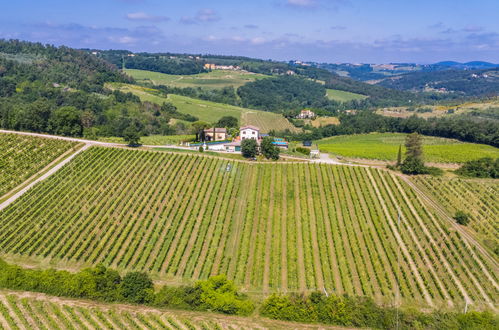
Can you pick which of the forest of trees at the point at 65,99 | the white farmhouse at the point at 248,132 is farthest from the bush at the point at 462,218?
the forest of trees at the point at 65,99

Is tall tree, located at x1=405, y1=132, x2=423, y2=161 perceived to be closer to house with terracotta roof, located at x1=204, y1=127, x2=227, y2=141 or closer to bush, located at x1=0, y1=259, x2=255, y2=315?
house with terracotta roof, located at x1=204, y1=127, x2=227, y2=141

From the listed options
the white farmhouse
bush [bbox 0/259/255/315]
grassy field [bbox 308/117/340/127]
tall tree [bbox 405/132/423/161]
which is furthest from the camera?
grassy field [bbox 308/117/340/127]

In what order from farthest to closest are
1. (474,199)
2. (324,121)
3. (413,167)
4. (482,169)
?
(324,121) < (482,169) < (413,167) < (474,199)

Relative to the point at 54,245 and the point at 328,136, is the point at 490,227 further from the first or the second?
the point at 328,136

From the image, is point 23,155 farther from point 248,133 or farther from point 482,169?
point 482,169

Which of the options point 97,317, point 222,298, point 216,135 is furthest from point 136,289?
point 216,135

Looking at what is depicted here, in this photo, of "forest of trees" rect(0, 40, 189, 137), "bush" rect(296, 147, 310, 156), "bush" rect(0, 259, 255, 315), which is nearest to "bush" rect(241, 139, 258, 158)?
"bush" rect(296, 147, 310, 156)
